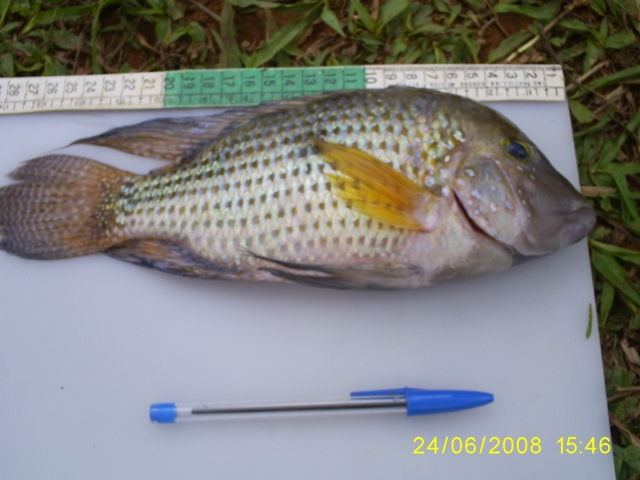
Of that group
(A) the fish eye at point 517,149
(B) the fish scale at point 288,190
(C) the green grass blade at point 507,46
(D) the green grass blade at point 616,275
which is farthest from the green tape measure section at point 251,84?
(D) the green grass blade at point 616,275

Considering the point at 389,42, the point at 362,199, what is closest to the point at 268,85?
the point at 389,42

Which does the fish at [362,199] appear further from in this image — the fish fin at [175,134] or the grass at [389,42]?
the grass at [389,42]

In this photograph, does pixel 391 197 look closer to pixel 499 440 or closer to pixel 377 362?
pixel 377 362

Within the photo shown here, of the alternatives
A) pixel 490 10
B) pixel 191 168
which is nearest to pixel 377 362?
pixel 191 168

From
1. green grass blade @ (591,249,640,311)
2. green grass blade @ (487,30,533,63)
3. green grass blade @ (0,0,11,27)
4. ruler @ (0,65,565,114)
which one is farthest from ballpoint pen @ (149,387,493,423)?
green grass blade @ (0,0,11,27)

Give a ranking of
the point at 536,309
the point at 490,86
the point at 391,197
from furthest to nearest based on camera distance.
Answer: the point at 490,86
the point at 536,309
the point at 391,197

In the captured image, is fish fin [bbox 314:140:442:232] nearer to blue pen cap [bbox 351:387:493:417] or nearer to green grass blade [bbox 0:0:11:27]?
blue pen cap [bbox 351:387:493:417]
